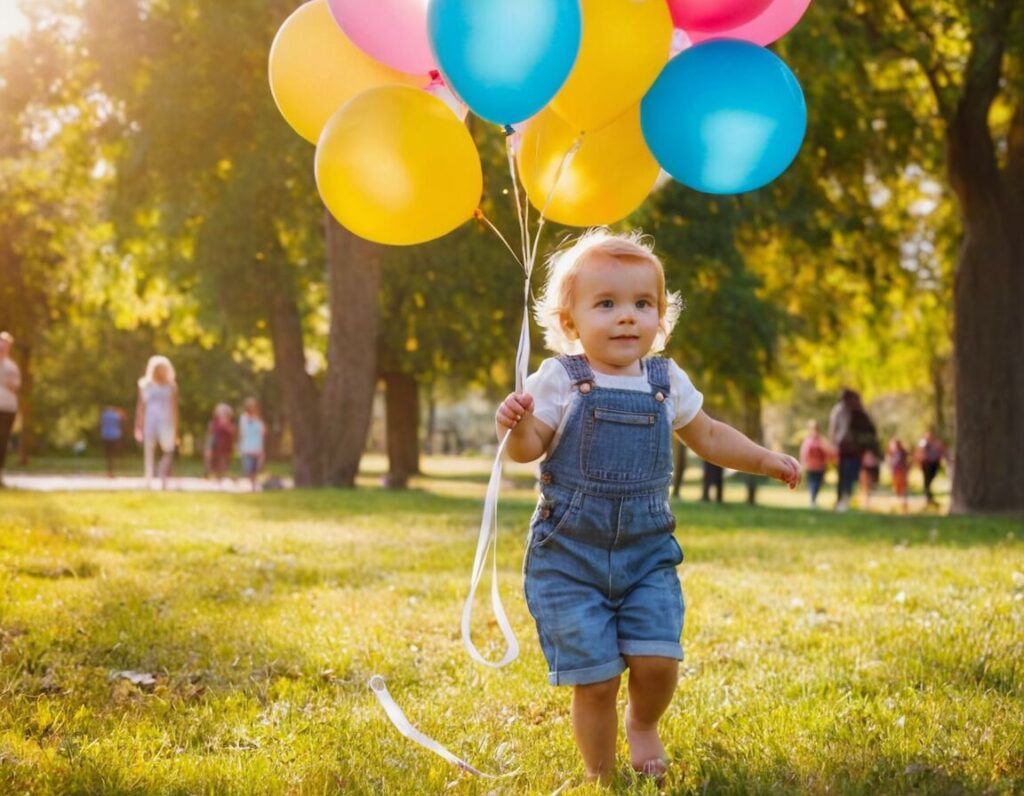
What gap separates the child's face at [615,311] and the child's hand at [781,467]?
0.54m

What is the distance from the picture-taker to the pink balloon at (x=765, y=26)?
4160 millimetres

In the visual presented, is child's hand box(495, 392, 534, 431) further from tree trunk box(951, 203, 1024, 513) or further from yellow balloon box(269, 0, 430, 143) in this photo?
tree trunk box(951, 203, 1024, 513)

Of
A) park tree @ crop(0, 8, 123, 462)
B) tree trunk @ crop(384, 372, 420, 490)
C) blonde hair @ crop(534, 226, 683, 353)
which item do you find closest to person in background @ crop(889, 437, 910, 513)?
tree trunk @ crop(384, 372, 420, 490)

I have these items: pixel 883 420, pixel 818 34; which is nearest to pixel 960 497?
pixel 818 34

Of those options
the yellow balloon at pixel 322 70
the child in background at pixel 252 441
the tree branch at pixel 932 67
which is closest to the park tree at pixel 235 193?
the child in background at pixel 252 441

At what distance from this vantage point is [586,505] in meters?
3.48

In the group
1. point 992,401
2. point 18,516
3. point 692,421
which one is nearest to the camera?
point 692,421

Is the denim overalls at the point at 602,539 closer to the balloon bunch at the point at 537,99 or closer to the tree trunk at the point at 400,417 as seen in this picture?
the balloon bunch at the point at 537,99

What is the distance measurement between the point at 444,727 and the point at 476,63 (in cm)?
220

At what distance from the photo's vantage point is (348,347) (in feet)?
60.1

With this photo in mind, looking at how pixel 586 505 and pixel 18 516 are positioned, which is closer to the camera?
pixel 586 505

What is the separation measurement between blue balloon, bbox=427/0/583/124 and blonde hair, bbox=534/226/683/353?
0.50 meters

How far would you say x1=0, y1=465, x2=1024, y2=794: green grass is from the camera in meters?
3.32

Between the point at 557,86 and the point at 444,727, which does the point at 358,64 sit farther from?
the point at 444,727
